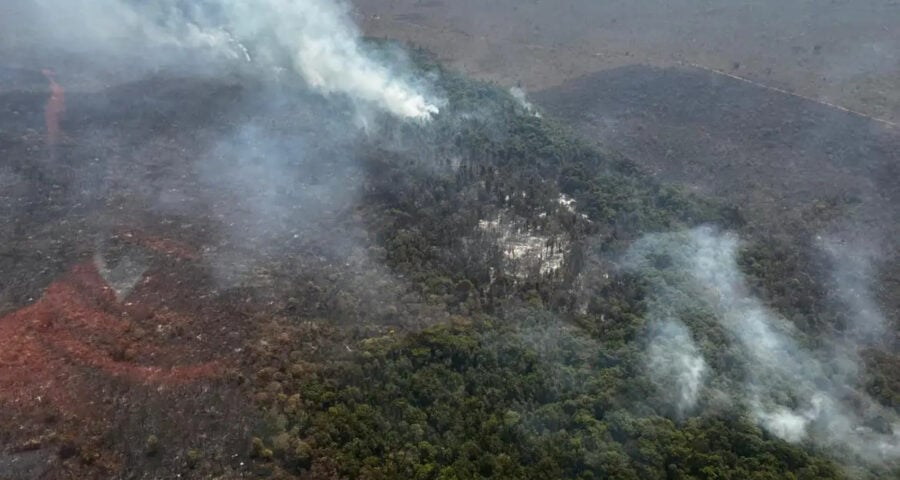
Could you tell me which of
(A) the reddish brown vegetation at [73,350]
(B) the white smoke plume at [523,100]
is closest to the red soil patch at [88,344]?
(A) the reddish brown vegetation at [73,350]

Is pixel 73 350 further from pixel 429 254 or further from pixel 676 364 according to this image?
pixel 676 364

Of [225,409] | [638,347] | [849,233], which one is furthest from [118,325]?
[849,233]

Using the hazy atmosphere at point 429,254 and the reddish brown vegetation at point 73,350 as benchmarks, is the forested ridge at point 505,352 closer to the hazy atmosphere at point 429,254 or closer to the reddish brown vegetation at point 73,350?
the hazy atmosphere at point 429,254

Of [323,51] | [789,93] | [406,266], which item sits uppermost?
[789,93]

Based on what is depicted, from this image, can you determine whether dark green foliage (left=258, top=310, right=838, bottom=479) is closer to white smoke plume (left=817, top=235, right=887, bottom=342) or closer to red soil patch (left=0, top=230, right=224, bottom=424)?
red soil patch (left=0, top=230, right=224, bottom=424)

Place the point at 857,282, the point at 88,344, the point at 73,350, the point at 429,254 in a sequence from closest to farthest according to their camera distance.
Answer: the point at 73,350
the point at 88,344
the point at 429,254
the point at 857,282

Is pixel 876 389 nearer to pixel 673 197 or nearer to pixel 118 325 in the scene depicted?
pixel 673 197

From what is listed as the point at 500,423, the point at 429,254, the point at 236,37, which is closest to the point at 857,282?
the point at 500,423

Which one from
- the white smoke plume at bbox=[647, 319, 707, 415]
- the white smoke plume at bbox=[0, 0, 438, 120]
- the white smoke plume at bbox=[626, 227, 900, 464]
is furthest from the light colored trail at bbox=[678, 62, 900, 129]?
the white smoke plume at bbox=[647, 319, 707, 415]
